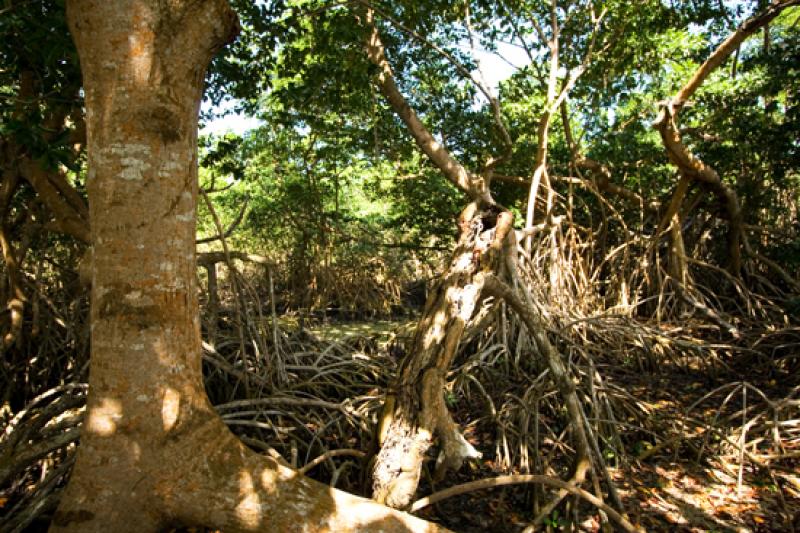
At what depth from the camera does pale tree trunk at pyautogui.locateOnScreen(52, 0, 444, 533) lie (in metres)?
1.23

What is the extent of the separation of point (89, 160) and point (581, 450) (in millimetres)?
1914

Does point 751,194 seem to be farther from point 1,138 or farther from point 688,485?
point 1,138

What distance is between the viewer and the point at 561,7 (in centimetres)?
535

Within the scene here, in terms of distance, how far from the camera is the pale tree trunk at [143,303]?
1227 mm

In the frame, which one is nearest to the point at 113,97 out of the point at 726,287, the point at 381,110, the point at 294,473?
the point at 294,473

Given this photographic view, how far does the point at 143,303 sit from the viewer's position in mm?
1248

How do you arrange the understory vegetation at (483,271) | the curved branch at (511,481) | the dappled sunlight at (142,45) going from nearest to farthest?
the dappled sunlight at (142,45), the curved branch at (511,481), the understory vegetation at (483,271)

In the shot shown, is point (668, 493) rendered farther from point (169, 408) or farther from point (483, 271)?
point (169, 408)

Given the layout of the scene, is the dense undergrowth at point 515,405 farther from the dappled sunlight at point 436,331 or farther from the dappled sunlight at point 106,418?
the dappled sunlight at point 106,418

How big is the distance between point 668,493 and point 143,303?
248cm

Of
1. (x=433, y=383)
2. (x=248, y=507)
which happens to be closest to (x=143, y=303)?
(x=248, y=507)

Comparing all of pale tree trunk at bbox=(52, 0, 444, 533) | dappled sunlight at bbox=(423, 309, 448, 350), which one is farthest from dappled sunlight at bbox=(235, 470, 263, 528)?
dappled sunlight at bbox=(423, 309, 448, 350)

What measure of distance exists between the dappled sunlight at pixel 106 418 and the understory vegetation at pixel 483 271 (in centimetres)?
72

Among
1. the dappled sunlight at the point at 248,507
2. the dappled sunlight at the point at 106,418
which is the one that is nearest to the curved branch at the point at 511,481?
the dappled sunlight at the point at 248,507
